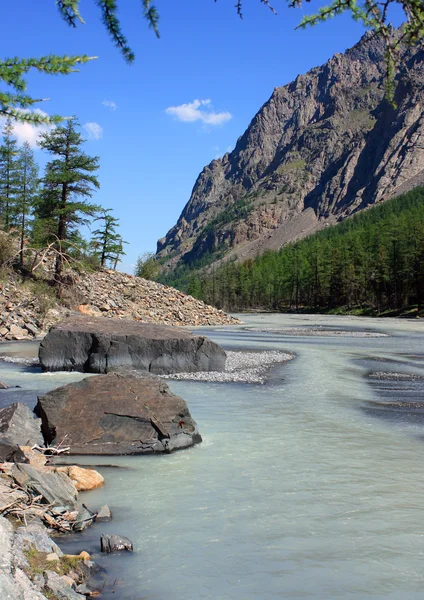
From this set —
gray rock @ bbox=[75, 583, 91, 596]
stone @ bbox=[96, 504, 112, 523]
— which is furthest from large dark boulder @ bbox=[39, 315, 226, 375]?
gray rock @ bbox=[75, 583, 91, 596]

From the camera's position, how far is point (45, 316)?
32719mm

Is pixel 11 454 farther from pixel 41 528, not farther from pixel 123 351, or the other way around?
pixel 123 351

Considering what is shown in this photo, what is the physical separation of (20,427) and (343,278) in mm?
97928

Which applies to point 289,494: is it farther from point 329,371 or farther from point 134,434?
point 329,371

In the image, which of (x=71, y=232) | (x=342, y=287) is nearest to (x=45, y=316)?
(x=71, y=232)

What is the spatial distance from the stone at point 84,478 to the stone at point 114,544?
1.82 meters

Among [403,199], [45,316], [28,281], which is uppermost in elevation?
[403,199]

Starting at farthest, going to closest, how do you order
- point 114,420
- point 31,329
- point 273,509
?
point 31,329, point 114,420, point 273,509

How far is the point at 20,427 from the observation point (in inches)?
352

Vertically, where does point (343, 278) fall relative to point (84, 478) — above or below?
above

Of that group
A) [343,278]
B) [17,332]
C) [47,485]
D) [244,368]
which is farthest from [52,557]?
[343,278]

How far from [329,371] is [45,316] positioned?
20646 millimetres

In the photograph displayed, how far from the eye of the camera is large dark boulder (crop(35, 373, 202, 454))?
29.8ft

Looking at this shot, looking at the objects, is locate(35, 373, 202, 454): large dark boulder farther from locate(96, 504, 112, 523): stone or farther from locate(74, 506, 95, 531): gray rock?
locate(74, 506, 95, 531): gray rock
